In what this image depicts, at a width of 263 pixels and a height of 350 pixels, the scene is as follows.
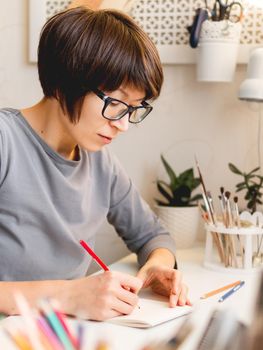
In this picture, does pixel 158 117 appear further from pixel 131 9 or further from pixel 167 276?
pixel 167 276

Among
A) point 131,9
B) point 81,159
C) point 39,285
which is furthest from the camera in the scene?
point 131,9

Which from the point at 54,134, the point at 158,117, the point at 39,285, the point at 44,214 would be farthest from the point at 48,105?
the point at 158,117

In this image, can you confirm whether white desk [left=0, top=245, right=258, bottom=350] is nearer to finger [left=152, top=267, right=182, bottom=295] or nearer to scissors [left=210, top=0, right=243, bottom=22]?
finger [left=152, top=267, right=182, bottom=295]

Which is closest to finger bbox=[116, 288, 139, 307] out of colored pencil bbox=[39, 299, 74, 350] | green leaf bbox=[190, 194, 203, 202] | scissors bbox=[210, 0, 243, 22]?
colored pencil bbox=[39, 299, 74, 350]

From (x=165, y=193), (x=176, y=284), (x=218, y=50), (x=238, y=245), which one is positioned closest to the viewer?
(x=176, y=284)

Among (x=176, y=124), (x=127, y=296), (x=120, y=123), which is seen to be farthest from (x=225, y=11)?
(x=127, y=296)

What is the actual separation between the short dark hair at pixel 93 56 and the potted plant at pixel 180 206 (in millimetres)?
449

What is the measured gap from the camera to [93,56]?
0.99 meters

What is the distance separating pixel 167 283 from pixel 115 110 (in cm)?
30

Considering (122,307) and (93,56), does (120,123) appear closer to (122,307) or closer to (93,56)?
(93,56)

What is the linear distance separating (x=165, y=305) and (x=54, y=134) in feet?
1.22

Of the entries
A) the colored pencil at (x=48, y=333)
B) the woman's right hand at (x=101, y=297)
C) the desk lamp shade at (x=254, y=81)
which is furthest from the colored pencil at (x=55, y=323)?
the desk lamp shade at (x=254, y=81)

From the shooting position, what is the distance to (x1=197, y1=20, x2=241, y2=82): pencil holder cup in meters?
1.38

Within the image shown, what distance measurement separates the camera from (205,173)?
1.55 metres
